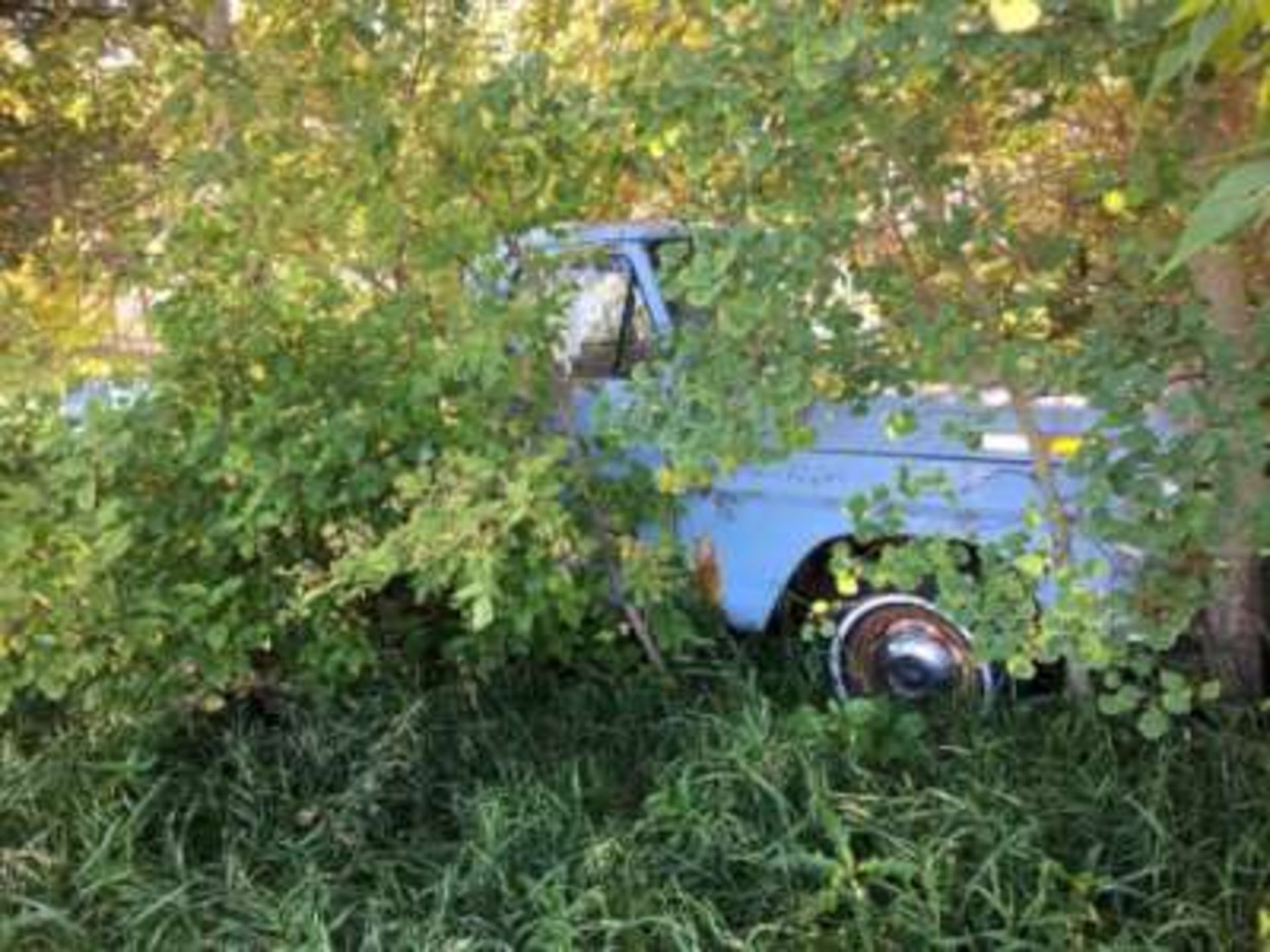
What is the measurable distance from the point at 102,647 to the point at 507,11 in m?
2.26

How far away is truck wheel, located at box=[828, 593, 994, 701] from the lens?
3.85 metres

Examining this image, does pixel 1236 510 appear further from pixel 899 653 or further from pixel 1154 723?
pixel 899 653

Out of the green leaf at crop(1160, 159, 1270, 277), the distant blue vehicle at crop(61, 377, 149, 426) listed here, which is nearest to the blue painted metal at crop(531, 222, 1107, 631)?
the distant blue vehicle at crop(61, 377, 149, 426)

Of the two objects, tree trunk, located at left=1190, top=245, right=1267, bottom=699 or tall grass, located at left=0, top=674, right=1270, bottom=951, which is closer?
tree trunk, located at left=1190, top=245, right=1267, bottom=699

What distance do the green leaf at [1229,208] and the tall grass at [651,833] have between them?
200 cm

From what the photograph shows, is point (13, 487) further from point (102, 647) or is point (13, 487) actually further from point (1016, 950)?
point (1016, 950)

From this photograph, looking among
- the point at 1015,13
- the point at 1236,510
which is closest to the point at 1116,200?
the point at 1236,510

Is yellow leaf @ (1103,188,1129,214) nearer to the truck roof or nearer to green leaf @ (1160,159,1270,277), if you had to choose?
the truck roof

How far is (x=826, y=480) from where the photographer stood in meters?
3.77

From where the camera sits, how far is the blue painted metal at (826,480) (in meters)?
3.40

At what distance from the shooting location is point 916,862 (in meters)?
2.72

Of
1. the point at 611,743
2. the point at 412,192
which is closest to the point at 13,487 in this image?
the point at 412,192

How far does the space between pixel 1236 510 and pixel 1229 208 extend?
1.95m

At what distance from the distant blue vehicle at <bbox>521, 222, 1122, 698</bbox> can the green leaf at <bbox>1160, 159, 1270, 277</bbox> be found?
2.49 m
